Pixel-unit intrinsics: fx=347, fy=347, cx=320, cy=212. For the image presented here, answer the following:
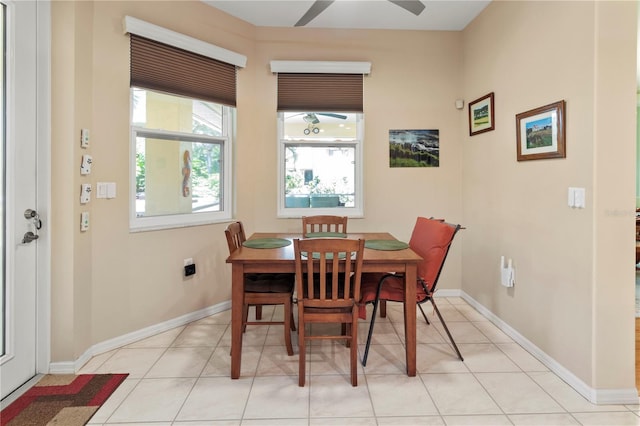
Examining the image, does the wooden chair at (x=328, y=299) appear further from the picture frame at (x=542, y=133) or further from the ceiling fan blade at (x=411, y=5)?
the ceiling fan blade at (x=411, y=5)

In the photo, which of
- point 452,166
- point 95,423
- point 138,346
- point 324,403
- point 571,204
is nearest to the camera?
point 95,423

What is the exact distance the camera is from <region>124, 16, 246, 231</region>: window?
2.71 metres

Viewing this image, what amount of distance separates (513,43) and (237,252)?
104 inches

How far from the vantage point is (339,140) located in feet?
12.3

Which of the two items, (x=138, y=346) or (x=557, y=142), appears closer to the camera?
(x=557, y=142)

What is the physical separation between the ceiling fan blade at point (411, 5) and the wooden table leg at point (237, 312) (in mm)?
2653

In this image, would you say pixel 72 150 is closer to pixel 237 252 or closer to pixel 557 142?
pixel 237 252

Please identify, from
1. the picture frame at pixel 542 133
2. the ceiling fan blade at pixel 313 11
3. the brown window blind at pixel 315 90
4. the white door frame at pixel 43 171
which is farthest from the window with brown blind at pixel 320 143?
the white door frame at pixel 43 171

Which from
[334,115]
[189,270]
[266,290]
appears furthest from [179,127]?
[266,290]

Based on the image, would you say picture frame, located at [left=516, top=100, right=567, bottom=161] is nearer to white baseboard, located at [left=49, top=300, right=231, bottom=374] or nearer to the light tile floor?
the light tile floor

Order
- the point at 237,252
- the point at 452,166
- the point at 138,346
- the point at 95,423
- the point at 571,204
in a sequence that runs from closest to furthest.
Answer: the point at 95,423, the point at 571,204, the point at 237,252, the point at 138,346, the point at 452,166

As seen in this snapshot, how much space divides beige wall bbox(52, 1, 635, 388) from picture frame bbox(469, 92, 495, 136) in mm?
97

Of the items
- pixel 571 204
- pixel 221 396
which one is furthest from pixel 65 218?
pixel 571 204

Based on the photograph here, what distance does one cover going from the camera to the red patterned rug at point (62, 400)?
1.77m
